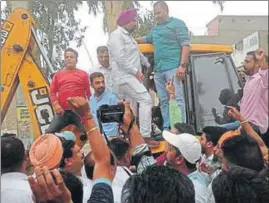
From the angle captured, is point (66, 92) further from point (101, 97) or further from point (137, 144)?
point (137, 144)

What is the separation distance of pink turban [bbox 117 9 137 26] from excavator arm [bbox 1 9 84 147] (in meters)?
0.49

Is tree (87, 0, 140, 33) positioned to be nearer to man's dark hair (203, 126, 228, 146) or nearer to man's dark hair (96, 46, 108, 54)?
man's dark hair (96, 46, 108, 54)

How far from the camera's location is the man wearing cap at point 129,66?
135 inches

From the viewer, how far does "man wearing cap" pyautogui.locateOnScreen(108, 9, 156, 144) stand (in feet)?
11.2

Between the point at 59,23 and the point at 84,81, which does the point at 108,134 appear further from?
the point at 59,23

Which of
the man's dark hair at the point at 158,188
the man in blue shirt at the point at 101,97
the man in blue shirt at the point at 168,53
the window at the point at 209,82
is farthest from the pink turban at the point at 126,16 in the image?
the man's dark hair at the point at 158,188

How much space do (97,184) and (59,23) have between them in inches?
32.7

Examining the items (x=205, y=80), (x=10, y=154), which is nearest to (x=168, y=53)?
(x=205, y=80)

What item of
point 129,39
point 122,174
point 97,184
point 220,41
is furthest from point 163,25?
point 97,184

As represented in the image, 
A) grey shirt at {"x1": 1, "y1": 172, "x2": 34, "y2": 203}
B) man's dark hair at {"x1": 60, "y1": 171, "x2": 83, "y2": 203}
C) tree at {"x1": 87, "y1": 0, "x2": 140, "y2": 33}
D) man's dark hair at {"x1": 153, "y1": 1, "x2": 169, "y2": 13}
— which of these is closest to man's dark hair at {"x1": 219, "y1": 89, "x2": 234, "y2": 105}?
man's dark hair at {"x1": 153, "y1": 1, "x2": 169, "y2": 13}

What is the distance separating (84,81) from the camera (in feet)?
10.2

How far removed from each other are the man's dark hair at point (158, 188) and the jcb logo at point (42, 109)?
1.34 m

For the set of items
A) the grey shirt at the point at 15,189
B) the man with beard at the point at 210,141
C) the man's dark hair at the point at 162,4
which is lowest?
the man with beard at the point at 210,141

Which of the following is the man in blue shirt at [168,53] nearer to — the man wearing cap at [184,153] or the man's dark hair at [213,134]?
the man's dark hair at [213,134]
